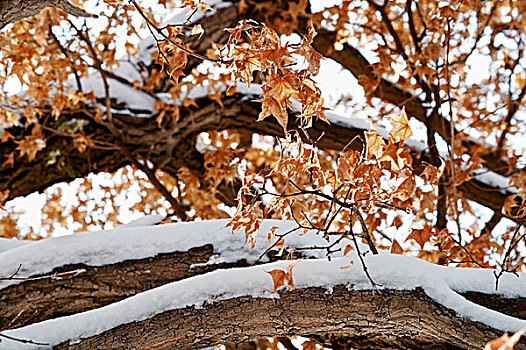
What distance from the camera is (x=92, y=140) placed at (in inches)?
158

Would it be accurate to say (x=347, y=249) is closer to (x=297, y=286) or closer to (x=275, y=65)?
(x=297, y=286)

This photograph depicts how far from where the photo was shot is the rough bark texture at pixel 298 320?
1763mm

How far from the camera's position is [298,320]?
182cm

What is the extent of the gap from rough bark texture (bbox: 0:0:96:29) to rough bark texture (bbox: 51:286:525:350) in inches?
47.1

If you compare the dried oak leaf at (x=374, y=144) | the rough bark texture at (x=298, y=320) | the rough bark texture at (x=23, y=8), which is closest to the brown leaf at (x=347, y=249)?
the rough bark texture at (x=298, y=320)

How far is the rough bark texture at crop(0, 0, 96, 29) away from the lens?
1.76 metres

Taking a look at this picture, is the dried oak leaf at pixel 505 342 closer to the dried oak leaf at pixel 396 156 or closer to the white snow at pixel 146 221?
the dried oak leaf at pixel 396 156

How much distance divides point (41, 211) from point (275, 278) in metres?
5.36

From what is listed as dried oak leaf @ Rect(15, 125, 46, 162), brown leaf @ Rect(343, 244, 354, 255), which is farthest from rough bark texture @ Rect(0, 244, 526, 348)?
dried oak leaf @ Rect(15, 125, 46, 162)

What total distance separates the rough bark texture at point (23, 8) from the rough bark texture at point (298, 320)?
1.20 m

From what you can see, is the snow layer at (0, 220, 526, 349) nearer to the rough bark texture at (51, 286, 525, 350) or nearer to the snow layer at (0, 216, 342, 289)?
the rough bark texture at (51, 286, 525, 350)

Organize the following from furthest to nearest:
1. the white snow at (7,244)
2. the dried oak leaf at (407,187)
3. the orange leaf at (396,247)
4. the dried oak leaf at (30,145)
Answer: the dried oak leaf at (30,145)
the white snow at (7,244)
the orange leaf at (396,247)
the dried oak leaf at (407,187)

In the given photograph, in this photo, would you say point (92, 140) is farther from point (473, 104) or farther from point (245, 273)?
point (473, 104)

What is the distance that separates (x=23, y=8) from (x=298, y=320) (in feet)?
5.05
